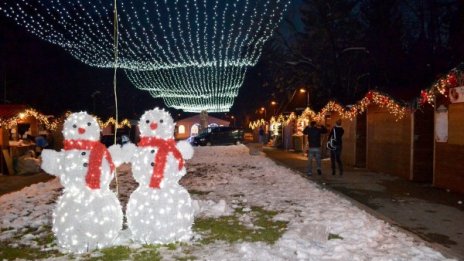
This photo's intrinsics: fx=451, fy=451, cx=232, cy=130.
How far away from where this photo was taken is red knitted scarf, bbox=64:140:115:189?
622cm

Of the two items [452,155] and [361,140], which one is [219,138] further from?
[452,155]

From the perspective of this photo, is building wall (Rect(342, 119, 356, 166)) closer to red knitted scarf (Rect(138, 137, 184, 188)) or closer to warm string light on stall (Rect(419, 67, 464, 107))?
warm string light on stall (Rect(419, 67, 464, 107))

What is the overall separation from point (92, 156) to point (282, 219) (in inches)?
141

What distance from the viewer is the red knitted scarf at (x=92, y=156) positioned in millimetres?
6219

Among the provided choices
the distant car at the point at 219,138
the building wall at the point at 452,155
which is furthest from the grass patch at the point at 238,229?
the distant car at the point at 219,138

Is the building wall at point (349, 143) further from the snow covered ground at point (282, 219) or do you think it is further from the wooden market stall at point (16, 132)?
the wooden market stall at point (16, 132)

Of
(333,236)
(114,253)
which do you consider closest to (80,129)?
(114,253)

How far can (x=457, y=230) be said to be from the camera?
24.7 feet

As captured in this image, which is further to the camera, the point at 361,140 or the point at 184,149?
the point at 361,140

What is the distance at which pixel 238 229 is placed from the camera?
733cm

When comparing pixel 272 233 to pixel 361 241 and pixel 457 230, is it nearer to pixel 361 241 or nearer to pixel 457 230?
pixel 361 241

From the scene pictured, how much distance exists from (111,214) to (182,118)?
252ft

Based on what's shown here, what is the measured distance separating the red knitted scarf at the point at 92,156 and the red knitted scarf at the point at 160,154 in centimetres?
58

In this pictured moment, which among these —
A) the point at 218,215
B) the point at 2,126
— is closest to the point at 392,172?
Answer: the point at 218,215
